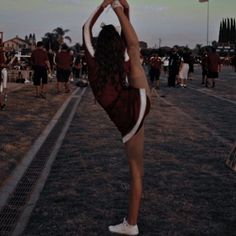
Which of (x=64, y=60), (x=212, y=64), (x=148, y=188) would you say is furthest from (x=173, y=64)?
(x=148, y=188)

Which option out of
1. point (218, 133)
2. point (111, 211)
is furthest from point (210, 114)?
point (111, 211)

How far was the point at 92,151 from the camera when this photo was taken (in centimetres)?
813

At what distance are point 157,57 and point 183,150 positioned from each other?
16015mm

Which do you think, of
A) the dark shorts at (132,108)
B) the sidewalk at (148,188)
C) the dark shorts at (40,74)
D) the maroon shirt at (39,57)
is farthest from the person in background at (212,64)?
the dark shorts at (132,108)

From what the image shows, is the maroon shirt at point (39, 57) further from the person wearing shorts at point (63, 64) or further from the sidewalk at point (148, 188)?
the sidewalk at point (148, 188)

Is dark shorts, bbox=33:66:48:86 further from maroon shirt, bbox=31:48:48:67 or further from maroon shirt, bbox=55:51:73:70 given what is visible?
maroon shirt, bbox=55:51:73:70

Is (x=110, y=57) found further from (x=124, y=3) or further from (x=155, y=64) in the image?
(x=155, y=64)

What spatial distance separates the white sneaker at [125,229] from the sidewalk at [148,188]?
0.09m

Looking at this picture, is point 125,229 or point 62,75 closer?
point 125,229

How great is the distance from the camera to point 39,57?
17797 millimetres

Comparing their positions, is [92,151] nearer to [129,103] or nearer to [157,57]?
[129,103]

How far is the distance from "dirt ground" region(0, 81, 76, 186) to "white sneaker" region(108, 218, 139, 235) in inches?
88.1

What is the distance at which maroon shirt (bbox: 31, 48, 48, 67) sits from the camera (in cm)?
1780

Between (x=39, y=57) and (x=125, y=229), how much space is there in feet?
46.3
